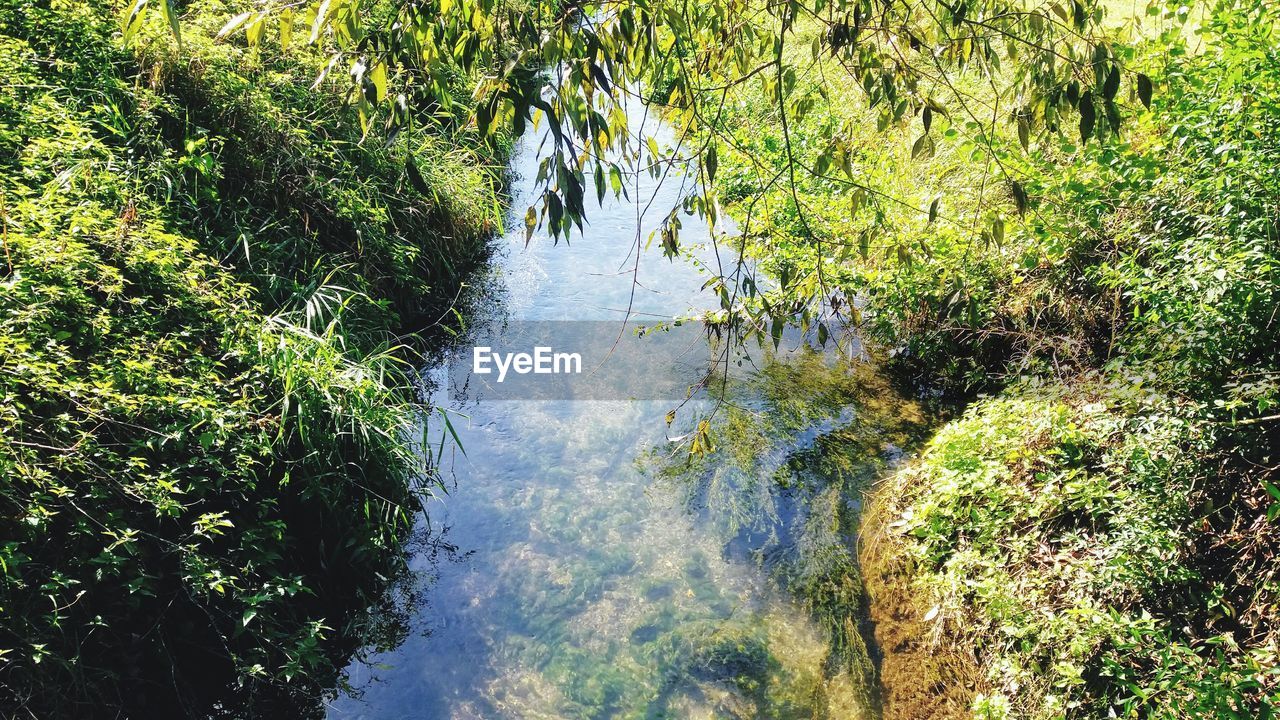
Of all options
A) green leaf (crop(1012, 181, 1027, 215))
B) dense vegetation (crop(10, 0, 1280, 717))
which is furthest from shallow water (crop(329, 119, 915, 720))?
green leaf (crop(1012, 181, 1027, 215))

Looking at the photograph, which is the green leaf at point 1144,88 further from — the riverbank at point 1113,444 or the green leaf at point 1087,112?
the green leaf at point 1087,112

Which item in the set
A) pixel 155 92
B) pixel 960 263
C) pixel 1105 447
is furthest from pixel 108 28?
pixel 1105 447

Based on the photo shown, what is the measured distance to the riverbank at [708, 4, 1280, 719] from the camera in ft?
9.40

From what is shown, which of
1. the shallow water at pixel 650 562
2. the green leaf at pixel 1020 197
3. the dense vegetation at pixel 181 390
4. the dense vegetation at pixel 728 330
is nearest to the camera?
the green leaf at pixel 1020 197

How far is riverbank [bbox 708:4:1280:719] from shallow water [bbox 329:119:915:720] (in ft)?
1.25

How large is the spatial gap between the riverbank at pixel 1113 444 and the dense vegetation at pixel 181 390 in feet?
8.17

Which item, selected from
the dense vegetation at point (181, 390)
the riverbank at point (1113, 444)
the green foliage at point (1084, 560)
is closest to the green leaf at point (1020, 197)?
the riverbank at point (1113, 444)

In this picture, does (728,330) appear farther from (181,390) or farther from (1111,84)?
(181,390)

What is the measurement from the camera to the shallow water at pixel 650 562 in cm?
383

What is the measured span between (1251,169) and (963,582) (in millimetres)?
2100

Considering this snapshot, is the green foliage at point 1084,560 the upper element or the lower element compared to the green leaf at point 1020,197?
lower

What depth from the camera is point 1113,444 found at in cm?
363

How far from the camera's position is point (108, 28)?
5215 mm

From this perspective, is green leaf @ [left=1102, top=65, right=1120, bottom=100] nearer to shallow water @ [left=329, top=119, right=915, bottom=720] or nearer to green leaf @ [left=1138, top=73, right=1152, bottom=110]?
green leaf @ [left=1138, top=73, right=1152, bottom=110]
